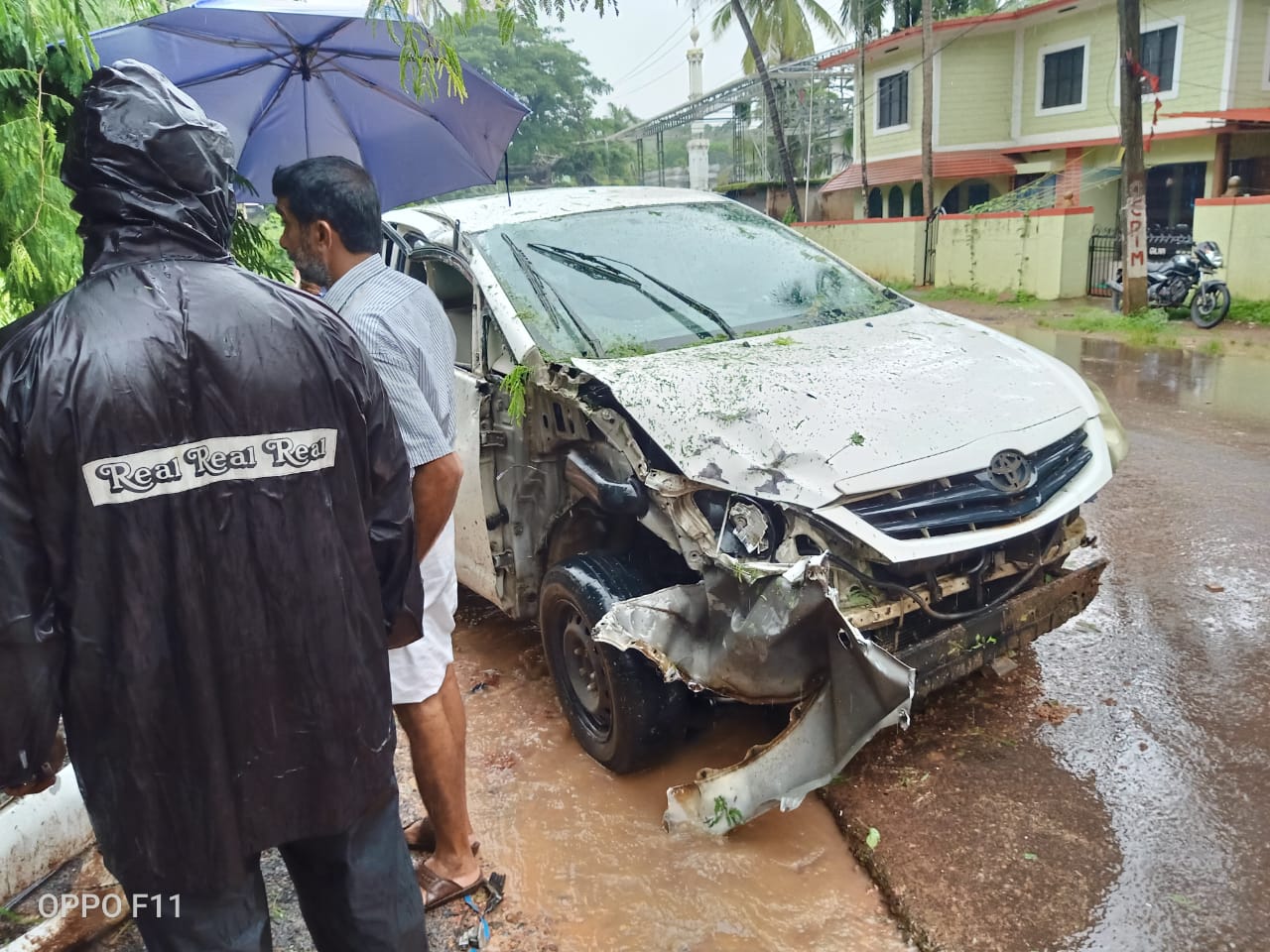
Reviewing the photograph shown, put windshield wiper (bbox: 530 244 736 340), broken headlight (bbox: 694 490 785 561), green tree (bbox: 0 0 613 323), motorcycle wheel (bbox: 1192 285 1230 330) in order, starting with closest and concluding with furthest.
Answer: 1. green tree (bbox: 0 0 613 323)
2. broken headlight (bbox: 694 490 785 561)
3. windshield wiper (bbox: 530 244 736 340)
4. motorcycle wheel (bbox: 1192 285 1230 330)

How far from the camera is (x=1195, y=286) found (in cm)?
1258

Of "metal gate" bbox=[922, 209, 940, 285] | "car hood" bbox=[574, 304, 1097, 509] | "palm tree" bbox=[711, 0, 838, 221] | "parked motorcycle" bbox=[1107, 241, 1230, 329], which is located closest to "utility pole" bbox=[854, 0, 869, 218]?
"palm tree" bbox=[711, 0, 838, 221]

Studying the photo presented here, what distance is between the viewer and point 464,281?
4535 mm

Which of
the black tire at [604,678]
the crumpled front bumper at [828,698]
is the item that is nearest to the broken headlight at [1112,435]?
the crumpled front bumper at [828,698]

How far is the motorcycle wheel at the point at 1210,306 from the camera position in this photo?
11.7 meters

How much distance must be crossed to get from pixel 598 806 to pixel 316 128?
323cm

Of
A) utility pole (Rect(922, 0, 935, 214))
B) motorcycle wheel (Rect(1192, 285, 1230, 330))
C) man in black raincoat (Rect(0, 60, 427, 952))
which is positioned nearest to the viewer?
man in black raincoat (Rect(0, 60, 427, 952))

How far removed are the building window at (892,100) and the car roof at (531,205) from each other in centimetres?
2285

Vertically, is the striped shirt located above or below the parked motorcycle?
above

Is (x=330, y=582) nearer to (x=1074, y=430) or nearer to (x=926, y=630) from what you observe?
(x=926, y=630)

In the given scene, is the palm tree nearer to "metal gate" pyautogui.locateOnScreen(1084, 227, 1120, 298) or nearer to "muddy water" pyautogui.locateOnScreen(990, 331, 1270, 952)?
"metal gate" pyautogui.locateOnScreen(1084, 227, 1120, 298)

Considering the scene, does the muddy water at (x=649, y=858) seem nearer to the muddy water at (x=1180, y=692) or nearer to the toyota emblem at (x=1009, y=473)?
the muddy water at (x=1180, y=692)

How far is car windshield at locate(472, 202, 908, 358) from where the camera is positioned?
146 inches

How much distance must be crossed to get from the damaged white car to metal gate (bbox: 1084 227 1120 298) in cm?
1340
